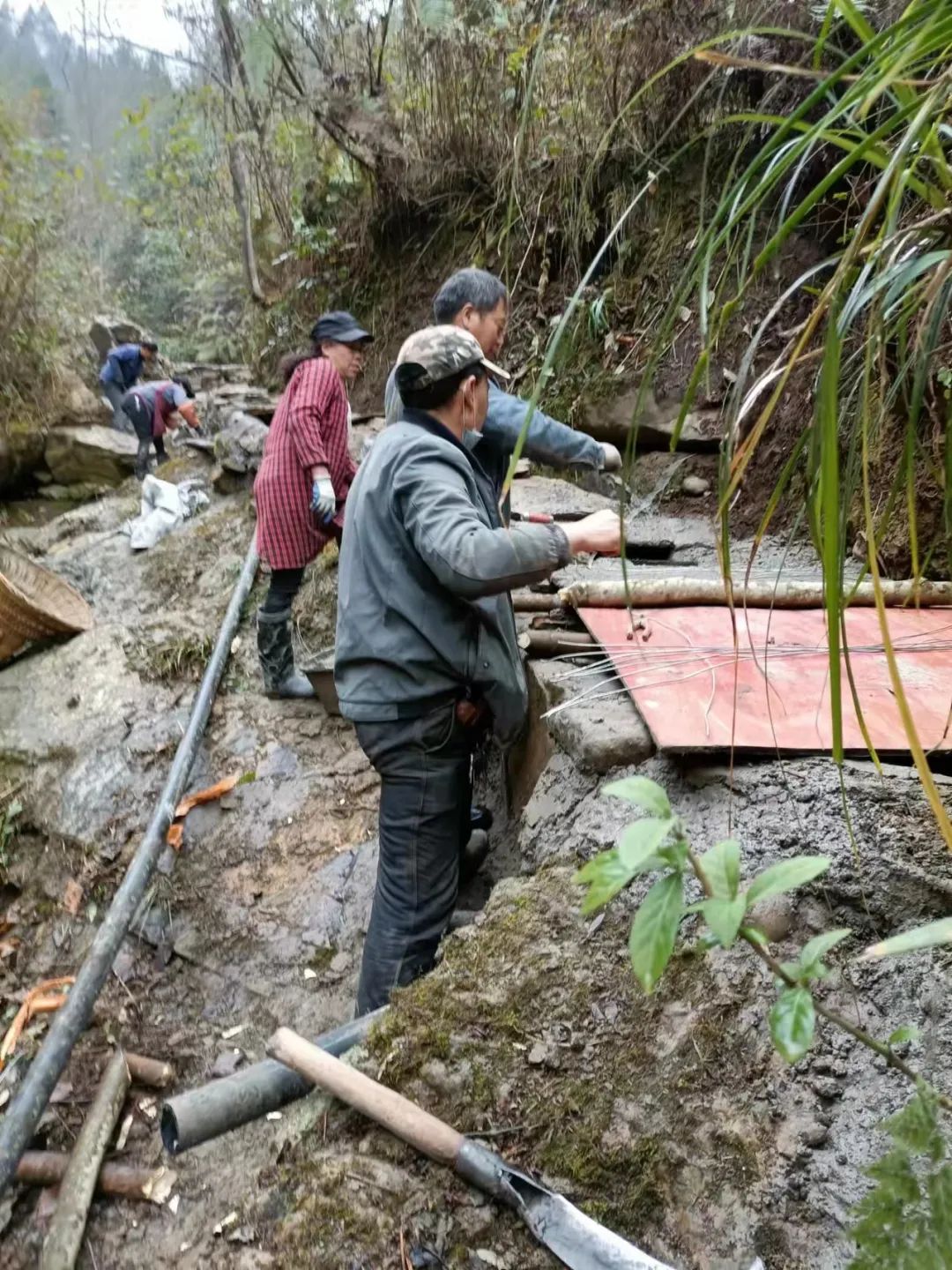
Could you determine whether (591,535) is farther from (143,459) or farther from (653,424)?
(143,459)

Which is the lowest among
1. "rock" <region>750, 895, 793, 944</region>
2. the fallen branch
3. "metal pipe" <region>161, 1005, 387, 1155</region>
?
the fallen branch

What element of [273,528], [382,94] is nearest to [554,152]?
[382,94]

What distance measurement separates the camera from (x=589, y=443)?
10.1 ft

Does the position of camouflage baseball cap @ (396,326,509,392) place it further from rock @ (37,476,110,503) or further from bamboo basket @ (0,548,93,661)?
rock @ (37,476,110,503)

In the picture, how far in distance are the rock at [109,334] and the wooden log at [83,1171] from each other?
44.6ft

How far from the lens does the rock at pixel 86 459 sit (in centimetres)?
989

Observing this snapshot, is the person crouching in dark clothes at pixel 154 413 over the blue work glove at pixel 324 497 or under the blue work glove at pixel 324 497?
over

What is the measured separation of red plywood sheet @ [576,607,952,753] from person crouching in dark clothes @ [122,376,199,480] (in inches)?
292

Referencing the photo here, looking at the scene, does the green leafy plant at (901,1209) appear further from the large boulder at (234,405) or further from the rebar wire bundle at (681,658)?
the large boulder at (234,405)

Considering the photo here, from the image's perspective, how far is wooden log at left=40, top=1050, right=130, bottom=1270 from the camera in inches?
75.3

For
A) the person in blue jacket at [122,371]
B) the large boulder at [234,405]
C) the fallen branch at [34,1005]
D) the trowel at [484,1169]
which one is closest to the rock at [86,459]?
the person in blue jacket at [122,371]

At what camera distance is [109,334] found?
13758mm

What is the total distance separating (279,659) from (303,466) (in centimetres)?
104

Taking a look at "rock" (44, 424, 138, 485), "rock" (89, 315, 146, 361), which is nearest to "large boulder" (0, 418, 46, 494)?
"rock" (44, 424, 138, 485)
